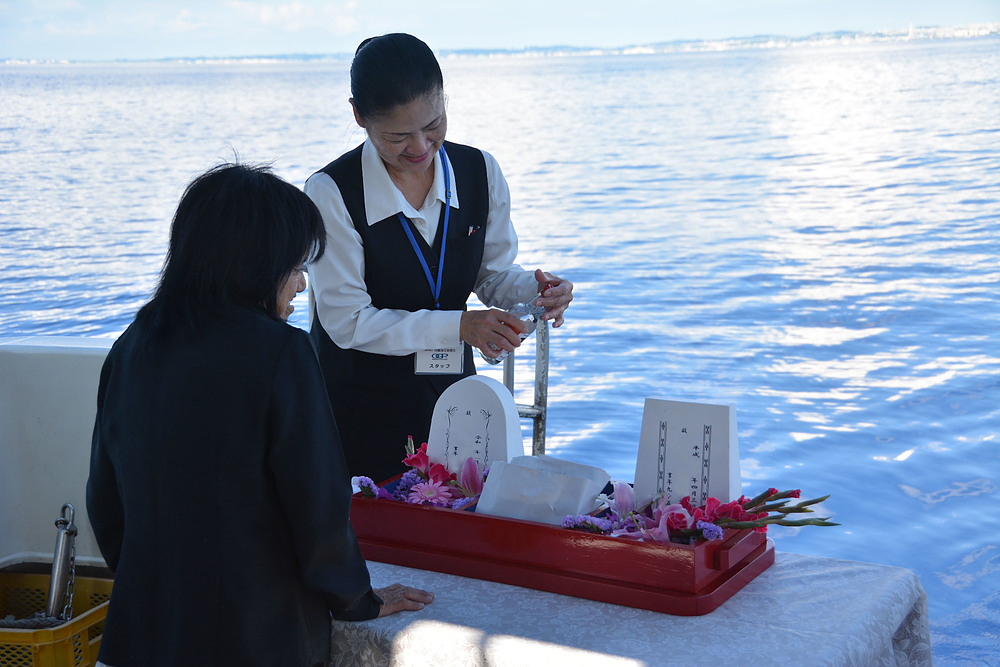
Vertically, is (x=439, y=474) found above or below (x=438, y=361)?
below

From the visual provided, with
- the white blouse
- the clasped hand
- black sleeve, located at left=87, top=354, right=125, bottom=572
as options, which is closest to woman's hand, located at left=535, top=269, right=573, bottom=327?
the clasped hand

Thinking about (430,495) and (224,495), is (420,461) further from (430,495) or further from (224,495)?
(224,495)

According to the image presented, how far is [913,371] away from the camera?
5.14 meters

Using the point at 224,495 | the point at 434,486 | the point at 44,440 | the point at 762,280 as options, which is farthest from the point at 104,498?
the point at 762,280

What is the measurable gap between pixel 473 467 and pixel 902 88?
2952cm

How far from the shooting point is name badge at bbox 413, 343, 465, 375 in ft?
6.07

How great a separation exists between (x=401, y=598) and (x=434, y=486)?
241mm

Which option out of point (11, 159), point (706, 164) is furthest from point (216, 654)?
point (11, 159)

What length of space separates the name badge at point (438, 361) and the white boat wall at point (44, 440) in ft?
2.71

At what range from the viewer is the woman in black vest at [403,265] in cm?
174

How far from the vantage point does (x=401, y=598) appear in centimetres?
132

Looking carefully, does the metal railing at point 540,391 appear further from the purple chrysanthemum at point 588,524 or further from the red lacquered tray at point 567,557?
the purple chrysanthemum at point 588,524

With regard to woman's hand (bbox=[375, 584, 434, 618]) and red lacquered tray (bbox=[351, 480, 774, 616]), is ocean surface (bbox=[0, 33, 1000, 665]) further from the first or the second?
woman's hand (bbox=[375, 584, 434, 618])

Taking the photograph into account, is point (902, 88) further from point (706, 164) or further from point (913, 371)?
point (913, 371)
